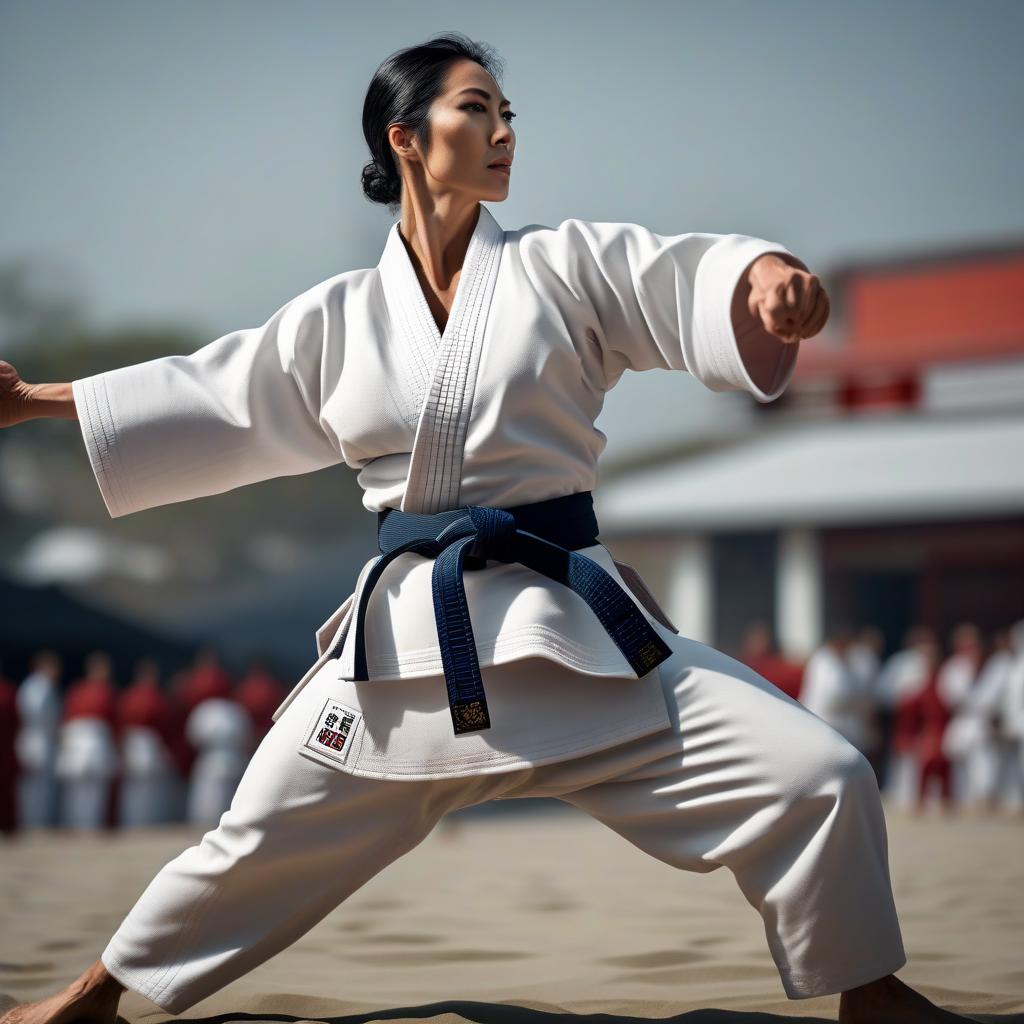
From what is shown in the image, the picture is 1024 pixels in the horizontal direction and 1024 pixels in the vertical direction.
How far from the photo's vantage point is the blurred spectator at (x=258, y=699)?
33.7 ft

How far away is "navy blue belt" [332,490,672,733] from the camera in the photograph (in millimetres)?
1981

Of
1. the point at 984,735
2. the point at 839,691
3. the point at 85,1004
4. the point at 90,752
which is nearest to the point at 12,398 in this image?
the point at 85,1004

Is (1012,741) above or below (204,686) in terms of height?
below

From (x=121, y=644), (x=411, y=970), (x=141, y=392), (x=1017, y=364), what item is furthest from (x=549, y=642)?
(x=1017, y=364)

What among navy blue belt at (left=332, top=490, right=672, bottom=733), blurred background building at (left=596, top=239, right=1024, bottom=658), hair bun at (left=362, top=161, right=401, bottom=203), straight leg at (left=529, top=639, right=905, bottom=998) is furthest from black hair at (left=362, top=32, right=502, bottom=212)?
blurred background building at (left=596, top=239, right=1024, bottom=658)

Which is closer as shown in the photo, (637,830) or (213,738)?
(637,830)

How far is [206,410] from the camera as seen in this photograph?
2246 mm

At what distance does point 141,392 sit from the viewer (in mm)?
2248

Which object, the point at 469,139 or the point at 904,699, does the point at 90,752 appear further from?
the point at 469,139

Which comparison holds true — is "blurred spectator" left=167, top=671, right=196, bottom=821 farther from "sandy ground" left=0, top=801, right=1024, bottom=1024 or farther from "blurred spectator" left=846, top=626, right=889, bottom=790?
"blurred spectator" left=846, top=626, right=889, bottom=790

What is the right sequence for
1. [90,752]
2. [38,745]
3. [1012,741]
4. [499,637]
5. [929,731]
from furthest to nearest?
[1012,741], [929,731], [38,745], [90,752], [499,637]

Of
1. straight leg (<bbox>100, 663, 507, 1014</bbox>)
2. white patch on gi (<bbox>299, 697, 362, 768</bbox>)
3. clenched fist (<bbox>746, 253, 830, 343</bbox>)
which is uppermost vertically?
clenched fist (<bbox>746, 253, 830, 343</bbox>)

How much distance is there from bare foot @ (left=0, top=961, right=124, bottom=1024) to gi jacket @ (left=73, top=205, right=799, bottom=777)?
0.51 meters

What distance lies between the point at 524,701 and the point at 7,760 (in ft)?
25.6
